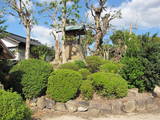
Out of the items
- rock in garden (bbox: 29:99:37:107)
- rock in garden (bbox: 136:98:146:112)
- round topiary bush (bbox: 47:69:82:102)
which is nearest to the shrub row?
round topiary bush (bbox: 47:69:82:102)

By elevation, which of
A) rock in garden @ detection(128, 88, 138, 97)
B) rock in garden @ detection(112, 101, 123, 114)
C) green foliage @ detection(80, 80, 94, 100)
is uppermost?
green foliage @ detection(80, 80, 94, 100)

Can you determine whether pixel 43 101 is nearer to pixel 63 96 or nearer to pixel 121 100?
pixel 63 96

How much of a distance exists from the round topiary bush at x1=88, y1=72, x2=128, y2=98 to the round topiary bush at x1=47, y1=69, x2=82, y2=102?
102 centimetres

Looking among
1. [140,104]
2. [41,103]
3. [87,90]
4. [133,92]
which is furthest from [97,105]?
[41,103]

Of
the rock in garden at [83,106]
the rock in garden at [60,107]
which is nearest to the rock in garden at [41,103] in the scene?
the rock in garden at [60,107]

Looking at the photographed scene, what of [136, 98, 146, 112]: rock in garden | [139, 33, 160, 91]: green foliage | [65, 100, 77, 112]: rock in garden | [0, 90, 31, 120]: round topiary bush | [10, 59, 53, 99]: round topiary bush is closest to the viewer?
[0, 90, 31, 120]: round topiary bush

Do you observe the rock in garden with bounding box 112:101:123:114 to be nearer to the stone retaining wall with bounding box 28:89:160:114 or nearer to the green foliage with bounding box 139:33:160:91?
the stone retaining wall with bounding box 28:89:160:114

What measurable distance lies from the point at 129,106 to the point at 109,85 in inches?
50.7

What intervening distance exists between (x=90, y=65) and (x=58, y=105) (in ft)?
17.6

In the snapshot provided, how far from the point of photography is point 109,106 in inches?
291

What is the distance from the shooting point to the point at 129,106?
7.48 metres

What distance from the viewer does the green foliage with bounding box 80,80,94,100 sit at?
7543 mm

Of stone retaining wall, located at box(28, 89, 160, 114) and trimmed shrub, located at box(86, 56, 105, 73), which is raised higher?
trimmed shrub, located at box(86, 56, 105, 73)

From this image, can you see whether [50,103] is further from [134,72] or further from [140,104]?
[134,72]
